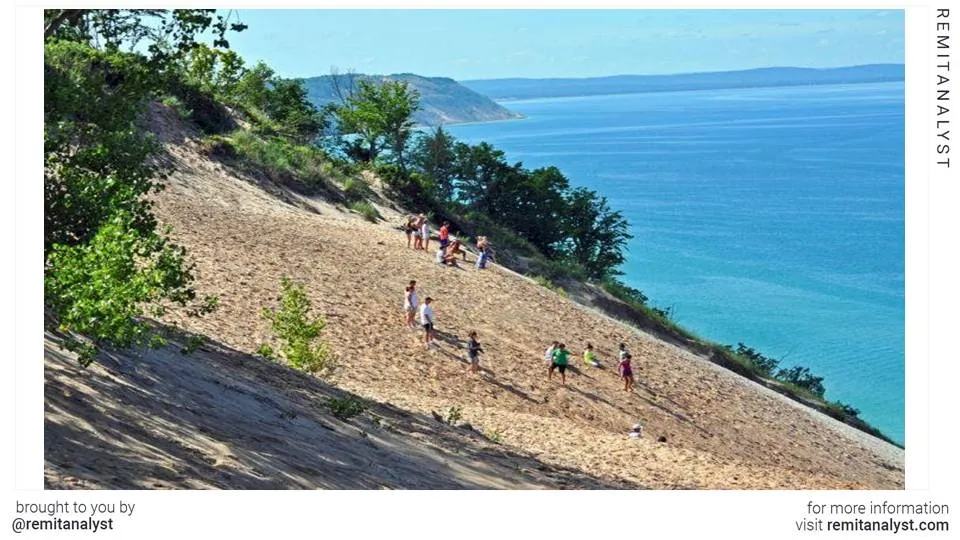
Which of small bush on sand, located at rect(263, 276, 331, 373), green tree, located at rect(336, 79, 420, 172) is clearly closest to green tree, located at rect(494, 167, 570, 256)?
green tree, located at rect(336, 79, 420, 172)

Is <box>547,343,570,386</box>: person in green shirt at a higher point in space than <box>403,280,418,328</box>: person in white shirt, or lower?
lower

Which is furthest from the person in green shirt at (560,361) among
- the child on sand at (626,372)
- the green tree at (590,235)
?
the green tree at (590,235)

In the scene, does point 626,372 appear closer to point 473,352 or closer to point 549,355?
point 549,355

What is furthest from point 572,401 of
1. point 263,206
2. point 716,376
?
point 263,206

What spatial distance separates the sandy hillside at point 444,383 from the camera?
16.0 metres

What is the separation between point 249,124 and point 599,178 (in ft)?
320

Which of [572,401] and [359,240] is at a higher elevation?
[359,240]

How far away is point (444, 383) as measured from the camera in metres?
25.6

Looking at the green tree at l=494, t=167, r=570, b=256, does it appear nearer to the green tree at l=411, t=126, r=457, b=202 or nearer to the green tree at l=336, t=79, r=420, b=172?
the green tree at l=411, t=126, r=457, b=202

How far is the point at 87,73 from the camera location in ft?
55.3

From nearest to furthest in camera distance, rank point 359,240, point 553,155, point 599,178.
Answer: point 359,240 → point 599,178 → point 553,155

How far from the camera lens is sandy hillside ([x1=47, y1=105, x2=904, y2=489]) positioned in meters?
16.0
